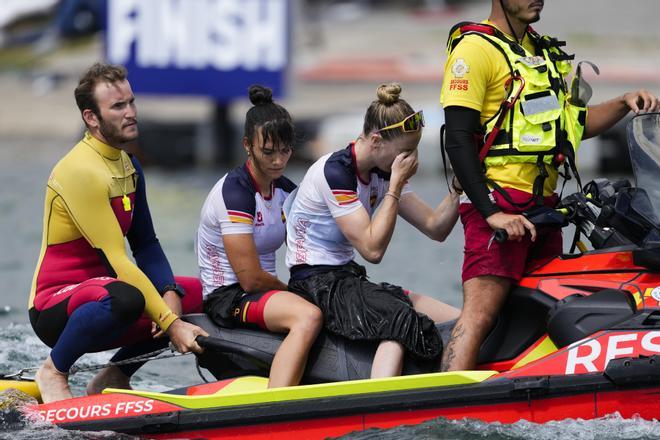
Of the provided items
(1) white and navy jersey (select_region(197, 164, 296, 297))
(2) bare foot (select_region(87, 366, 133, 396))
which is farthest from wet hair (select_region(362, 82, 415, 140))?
(2) bare foot (select_region(87, 366, 133, 396))

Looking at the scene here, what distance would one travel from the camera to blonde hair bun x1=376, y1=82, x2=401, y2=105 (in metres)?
5.08

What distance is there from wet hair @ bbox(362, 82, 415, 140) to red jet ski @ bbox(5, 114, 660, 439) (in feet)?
2.13

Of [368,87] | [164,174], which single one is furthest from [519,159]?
[368,87]

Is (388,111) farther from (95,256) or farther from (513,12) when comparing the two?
(95,256)

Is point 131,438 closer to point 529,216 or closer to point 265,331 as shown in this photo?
point 265,331

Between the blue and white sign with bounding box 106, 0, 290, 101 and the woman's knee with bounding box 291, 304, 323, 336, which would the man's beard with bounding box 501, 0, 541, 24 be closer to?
the woman's knee with bounding box 291, 304, 323, 336

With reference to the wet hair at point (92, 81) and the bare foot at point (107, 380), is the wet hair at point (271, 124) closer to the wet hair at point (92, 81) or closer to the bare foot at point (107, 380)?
the wet hair at point (92, 81)

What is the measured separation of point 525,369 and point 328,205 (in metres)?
1.02

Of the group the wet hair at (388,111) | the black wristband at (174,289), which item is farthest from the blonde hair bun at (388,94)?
the black wristband at (174,289)

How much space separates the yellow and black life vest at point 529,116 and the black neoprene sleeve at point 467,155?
0.36 feet

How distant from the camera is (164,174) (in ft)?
49.9

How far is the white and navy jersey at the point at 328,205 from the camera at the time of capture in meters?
5.14

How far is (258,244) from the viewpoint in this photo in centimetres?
542

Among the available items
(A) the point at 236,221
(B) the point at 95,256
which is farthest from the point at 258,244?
→ (B) the point at 95,256
